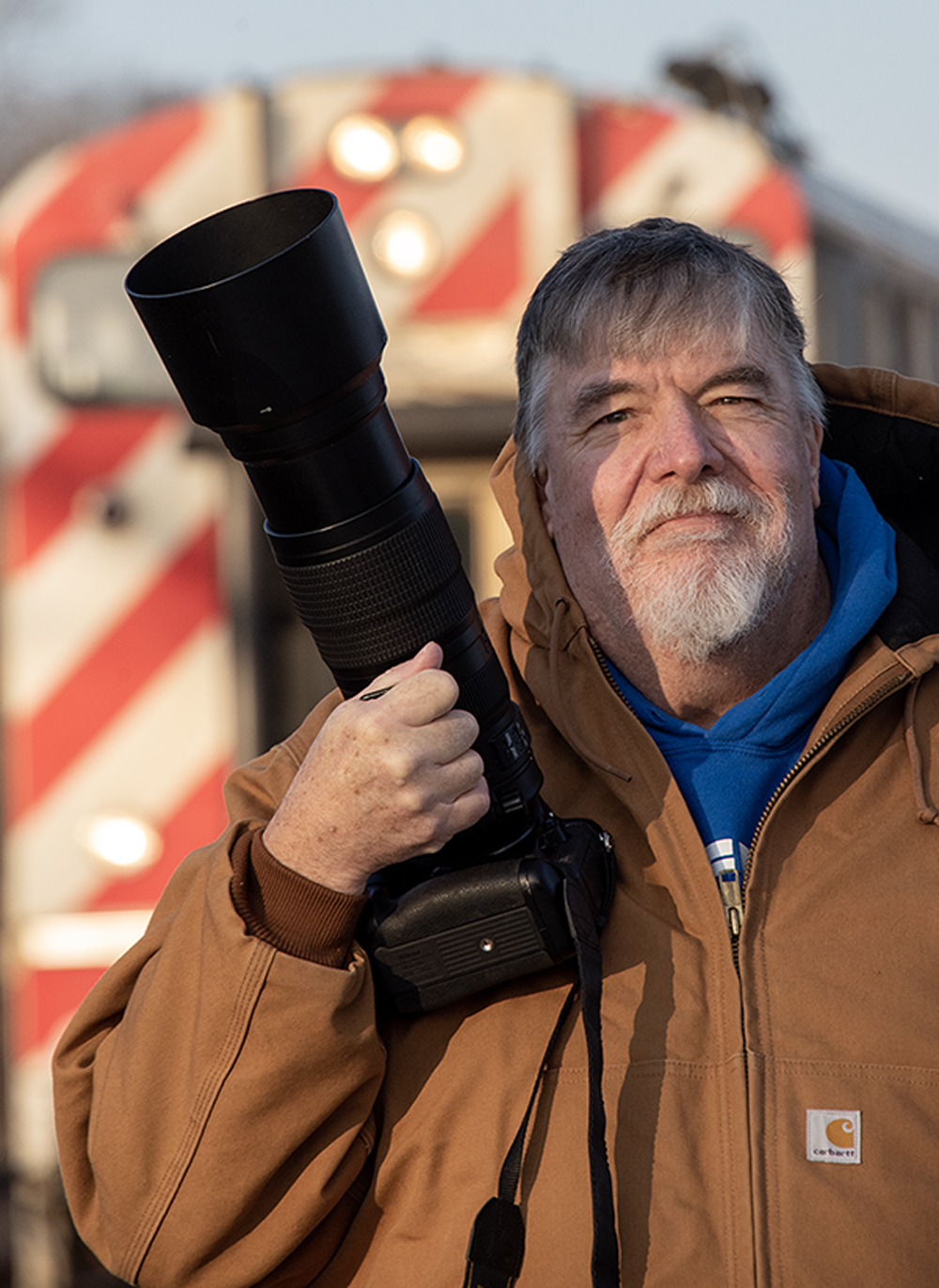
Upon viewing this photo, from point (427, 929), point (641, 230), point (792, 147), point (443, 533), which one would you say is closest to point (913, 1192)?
point (427, 929)

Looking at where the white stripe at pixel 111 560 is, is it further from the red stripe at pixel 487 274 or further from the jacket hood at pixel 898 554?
the jacket hood at pixel 898 554

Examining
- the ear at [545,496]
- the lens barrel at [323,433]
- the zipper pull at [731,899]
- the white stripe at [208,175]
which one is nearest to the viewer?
the lens barrel at [323,433]

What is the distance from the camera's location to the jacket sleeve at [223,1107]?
161 cm

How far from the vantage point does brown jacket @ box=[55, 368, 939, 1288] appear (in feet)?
5.31

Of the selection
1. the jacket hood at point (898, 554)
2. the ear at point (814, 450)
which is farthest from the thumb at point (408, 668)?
the ear at point (814, 450)

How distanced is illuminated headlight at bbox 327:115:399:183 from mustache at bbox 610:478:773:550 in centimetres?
111

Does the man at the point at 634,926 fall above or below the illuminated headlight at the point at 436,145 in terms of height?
below

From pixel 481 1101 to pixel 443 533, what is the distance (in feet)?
1.95

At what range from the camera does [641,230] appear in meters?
2.13

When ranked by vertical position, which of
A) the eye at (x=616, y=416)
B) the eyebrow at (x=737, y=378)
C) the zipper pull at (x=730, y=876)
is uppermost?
the eyebrow at (x=737, y=378)

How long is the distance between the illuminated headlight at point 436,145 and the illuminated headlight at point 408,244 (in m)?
0.09

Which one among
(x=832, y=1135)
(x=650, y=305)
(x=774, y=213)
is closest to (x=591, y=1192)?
(x=832, y=1135)

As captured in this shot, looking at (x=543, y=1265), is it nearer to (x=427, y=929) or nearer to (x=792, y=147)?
(x=427, y=929)

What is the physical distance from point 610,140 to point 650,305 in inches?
38.9
